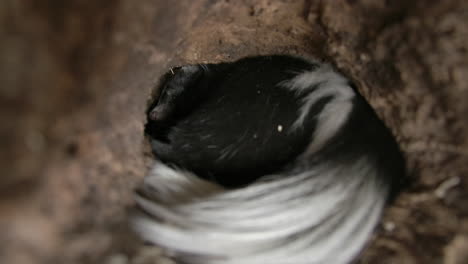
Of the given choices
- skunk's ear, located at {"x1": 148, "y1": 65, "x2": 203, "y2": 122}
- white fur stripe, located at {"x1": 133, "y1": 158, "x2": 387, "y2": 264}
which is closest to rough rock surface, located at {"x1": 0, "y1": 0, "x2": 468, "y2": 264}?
white fur stripe, located at {"x1": 133, "y1": 158, "x2": 387, "y2": 264}

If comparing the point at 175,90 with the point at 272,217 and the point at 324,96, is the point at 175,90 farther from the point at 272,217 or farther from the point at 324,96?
the point at 272,217

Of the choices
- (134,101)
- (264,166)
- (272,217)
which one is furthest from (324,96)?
(134,101)

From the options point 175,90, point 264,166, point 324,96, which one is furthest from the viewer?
point 175,90

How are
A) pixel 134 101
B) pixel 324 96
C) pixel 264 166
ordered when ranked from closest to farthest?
pixel 134 101, pixel 264 166, pixel 324 96

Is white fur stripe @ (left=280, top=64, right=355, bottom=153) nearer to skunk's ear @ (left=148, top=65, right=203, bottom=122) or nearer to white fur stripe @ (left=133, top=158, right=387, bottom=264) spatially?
white fur stripe @ (left=133, top=158, right=387, bottom=264)

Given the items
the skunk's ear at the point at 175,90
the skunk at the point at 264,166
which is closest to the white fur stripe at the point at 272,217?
the skunk at the point at 264,166

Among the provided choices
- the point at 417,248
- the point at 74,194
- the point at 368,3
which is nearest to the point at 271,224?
the point at 417,248
